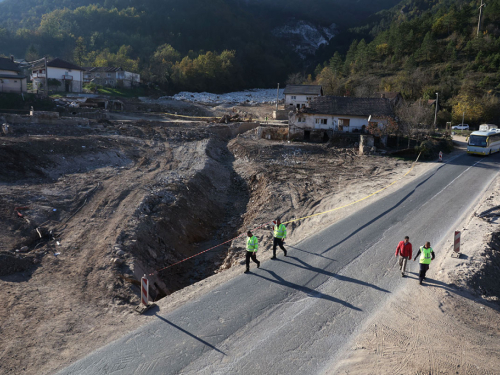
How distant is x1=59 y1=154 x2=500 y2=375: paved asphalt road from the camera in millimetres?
7547

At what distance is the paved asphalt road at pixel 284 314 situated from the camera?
7.55 m

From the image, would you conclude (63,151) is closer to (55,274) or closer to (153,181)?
(153,181)

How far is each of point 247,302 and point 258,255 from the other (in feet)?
12.0

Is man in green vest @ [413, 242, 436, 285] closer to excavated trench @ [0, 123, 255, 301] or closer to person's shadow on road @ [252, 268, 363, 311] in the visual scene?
person's shadow on road @ [252, 268, 363, 311]

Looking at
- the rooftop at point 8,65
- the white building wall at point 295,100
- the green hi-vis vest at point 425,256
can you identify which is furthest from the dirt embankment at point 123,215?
the white building wall at point 295,100

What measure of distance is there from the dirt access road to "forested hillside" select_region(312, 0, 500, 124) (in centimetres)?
3472

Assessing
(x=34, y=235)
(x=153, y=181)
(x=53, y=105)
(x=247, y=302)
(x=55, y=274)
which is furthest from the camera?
(x=53, y=105)

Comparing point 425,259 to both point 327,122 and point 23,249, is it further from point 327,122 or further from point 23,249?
point 327,122

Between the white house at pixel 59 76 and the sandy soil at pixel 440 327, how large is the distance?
6594 cm

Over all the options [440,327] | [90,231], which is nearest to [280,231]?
[440,327]

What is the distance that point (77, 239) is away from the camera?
1474 centimetres

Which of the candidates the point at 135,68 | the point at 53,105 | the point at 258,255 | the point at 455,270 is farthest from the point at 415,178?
the point at 135,68

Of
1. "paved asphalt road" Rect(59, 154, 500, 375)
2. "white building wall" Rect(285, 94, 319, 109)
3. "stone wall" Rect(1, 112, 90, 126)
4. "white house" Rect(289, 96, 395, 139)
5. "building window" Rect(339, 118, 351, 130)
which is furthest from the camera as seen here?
"white building wall" Rect(285, 94, 319, 109)

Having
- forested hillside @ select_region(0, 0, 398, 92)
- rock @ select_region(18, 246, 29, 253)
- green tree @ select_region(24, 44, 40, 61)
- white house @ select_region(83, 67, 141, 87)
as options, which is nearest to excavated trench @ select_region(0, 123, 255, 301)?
rock @ select_region(18, 246, 29, 253)
